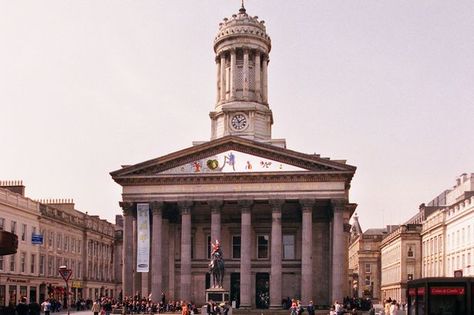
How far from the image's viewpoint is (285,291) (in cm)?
6694

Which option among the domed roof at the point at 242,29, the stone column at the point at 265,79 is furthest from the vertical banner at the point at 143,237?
the domed roof at the point at 242,29

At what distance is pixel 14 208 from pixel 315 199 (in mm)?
27381

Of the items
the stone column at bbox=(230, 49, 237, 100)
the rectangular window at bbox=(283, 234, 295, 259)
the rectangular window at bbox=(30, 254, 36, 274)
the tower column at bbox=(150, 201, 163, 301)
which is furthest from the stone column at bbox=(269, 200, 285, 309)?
the rectangular window at bbox=(30, 254, 36, 274)

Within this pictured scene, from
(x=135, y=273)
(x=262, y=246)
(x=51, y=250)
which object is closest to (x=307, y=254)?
(x=262, y=246)

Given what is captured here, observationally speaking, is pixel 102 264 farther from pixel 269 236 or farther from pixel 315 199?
pixel 315 199

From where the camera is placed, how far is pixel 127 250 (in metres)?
63.3

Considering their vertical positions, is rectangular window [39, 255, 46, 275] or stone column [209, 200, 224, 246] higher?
stone column [209, 200, 224, 246]

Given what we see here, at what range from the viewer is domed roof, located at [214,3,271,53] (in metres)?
75.1

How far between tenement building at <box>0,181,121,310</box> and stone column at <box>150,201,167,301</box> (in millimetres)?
12616

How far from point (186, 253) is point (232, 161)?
28.5 ft

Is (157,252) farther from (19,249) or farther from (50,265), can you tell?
(50,265)

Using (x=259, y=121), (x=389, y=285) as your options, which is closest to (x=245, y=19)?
(x=259, y=121)

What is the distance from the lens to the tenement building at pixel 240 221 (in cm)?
6134

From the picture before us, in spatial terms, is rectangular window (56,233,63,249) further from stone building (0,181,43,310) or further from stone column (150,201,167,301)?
stone column (150,201,167,301)
